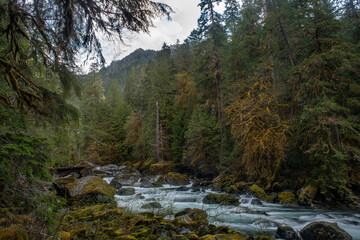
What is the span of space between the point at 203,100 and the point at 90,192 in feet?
49.8

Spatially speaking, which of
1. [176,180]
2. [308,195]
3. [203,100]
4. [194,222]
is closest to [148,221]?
[194,222]

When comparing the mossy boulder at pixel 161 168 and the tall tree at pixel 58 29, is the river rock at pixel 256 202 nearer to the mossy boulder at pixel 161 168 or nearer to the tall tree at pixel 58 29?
the tall tree at pixel 58 29

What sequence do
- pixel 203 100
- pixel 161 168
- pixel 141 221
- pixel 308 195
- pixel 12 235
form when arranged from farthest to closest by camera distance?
pixel 161 168, pixel 203 100, pixel 308 195, pixel 141 221, pixel 12 235

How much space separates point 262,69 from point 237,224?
9.09m

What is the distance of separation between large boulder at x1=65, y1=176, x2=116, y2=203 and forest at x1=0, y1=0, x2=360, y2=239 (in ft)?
4.96

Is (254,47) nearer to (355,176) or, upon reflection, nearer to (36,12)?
(355,176)

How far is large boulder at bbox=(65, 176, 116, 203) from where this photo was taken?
27.1 ft

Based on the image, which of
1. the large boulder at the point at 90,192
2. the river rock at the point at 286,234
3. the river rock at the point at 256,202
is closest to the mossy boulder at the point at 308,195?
the river rock at the point at 256,202

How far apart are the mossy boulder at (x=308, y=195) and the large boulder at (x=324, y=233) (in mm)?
4185

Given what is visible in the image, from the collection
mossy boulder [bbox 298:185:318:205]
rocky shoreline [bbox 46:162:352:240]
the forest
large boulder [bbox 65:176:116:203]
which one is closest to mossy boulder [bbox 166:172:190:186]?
the forest

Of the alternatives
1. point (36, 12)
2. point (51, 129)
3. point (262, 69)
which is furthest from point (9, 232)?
point (262, 69)

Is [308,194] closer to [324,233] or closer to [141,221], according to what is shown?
[324,233]

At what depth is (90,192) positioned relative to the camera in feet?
27.5

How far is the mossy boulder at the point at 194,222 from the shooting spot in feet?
18.4
